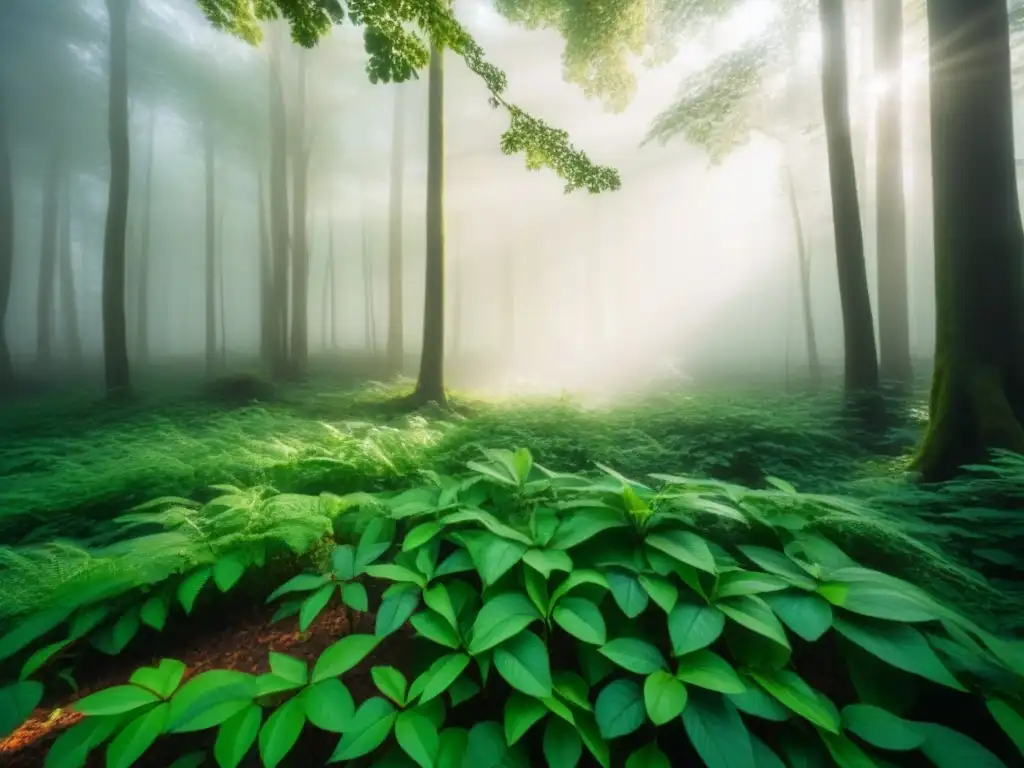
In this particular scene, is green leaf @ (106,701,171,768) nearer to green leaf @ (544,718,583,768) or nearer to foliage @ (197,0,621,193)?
green leaf @ (544,718,583,768)

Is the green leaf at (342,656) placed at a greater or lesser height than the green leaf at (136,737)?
greater

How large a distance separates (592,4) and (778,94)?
377 inches

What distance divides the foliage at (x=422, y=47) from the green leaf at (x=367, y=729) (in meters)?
3.73

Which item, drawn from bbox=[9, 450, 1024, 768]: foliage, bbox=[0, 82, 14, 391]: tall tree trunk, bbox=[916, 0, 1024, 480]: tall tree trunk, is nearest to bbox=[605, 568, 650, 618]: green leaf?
bbox=[9, 450, 1024, 768]: foliage

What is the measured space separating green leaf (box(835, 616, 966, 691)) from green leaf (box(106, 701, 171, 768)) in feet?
6.24

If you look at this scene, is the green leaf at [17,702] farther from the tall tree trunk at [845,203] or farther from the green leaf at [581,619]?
the tall tree trunk at [845,203]

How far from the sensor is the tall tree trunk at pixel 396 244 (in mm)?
18250

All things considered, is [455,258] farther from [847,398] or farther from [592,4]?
[847,398]

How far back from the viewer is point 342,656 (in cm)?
135

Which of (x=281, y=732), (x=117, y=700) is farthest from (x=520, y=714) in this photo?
(x=117, y=700)

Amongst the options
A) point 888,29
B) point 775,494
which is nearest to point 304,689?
point 775,494

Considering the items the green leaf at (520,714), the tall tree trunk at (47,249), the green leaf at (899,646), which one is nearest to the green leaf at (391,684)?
the green leaf at (520,714)

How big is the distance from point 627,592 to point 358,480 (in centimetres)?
250

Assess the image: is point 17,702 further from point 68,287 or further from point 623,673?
point 68,287
